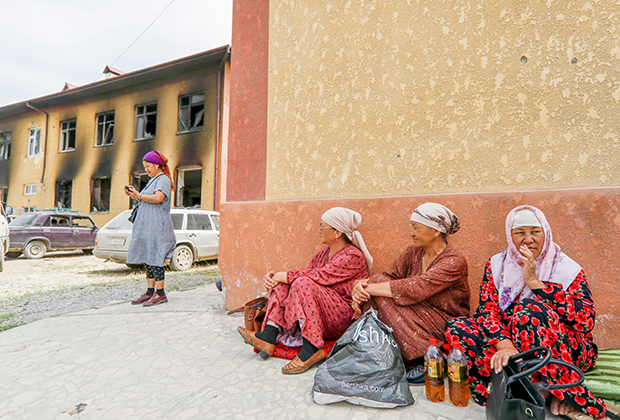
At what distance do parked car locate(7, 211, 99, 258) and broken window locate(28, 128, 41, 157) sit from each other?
9089mm

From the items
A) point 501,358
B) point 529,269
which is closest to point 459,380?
point 501,358

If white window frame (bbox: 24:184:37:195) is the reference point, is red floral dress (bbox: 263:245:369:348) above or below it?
below

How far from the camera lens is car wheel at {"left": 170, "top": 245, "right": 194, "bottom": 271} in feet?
27.3

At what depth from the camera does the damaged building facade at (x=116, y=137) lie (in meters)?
13.7

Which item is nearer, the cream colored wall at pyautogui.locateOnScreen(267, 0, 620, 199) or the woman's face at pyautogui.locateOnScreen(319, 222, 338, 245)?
the cream colored wall at pyautogui.locateOnScreen(267, 0, 620, 199)

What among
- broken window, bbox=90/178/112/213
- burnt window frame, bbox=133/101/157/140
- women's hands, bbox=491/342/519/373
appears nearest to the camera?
women's hands, bbox=491/342/519/373

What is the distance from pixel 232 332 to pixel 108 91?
16.9 metres

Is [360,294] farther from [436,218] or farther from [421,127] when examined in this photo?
[421,127]

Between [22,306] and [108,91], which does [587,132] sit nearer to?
[22,306]

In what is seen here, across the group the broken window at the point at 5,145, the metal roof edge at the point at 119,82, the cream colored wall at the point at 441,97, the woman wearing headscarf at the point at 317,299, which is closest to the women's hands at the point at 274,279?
the woman wearing headscarf at the point at 317,299

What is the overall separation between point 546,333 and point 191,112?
48.1 feet

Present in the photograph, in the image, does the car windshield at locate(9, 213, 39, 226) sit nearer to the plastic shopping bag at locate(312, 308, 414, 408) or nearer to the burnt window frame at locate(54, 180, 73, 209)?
the burnt window frame at locate(54, 180, 73, 209)

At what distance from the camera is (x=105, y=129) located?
16.2 m

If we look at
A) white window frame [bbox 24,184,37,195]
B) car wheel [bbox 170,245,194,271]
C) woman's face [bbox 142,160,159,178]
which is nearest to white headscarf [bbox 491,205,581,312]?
woman's face [bbox 142,160,159,178]
